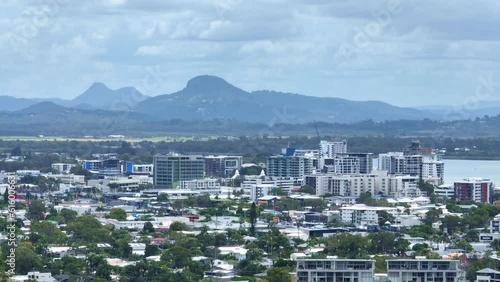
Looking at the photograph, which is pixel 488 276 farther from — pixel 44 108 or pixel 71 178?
pixel 44 108

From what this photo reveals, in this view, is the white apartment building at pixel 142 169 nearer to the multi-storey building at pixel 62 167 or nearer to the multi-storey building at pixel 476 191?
the multi-storey building at pixel 62 167

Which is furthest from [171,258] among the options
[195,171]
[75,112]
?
[75,112]

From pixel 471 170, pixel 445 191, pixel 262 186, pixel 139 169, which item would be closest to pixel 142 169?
pixel 139 169

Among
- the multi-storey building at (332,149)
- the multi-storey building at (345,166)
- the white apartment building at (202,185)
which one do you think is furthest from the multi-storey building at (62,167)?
the white apartment building at (202,185)

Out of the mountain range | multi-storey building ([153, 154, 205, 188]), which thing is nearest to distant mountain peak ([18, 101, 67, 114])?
the mountain range

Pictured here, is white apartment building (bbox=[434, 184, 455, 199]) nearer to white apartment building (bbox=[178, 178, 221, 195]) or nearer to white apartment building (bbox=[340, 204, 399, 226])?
white apartment building (bbox=[178, 178, 221, 195])

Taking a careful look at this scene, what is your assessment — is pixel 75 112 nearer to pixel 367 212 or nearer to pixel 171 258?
pixel 367 212
